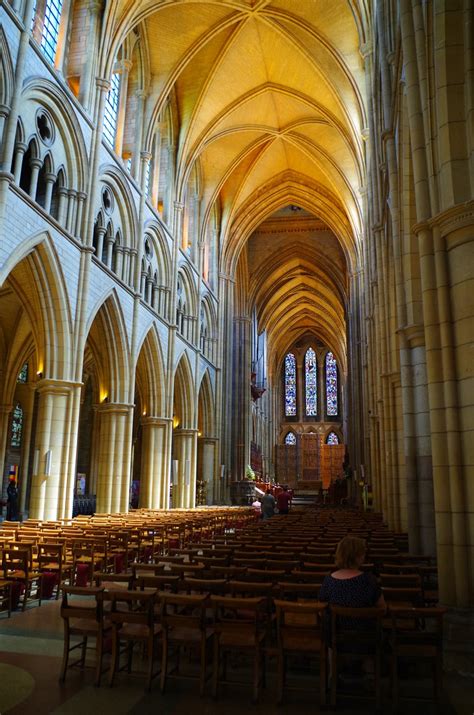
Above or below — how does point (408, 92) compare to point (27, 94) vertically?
below

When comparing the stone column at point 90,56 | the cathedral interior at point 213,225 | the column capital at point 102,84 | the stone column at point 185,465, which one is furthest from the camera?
the stone column at point 185,465

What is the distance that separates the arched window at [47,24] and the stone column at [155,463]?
47.6 feet

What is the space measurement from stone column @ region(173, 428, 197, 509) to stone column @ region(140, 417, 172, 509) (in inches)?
118

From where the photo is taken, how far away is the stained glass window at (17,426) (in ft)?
93.9

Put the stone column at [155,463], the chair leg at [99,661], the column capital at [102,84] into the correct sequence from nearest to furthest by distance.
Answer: the chair leg at [99,661], the column capital at [102,84], the stone column at [155,463]

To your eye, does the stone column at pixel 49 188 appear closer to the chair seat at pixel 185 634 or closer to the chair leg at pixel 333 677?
the chair seat at pixel 185 634

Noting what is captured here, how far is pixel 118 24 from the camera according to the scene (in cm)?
1989

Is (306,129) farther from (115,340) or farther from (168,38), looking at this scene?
(115,340)

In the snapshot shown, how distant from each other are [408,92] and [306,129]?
25055 mm

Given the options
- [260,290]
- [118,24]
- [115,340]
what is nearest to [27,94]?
[118,24]

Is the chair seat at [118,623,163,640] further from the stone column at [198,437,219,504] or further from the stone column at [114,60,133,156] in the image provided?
the stone column at [198,437,219,504]

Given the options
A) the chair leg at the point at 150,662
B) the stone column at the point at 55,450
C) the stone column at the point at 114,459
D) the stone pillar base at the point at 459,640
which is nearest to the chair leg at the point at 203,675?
the chair leg at the point at 150,662

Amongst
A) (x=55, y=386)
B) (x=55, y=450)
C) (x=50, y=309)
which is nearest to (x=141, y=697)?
(x=55, y=450)

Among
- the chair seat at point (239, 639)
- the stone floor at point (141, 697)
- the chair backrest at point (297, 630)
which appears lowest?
the stone floor at point (141, 697)
